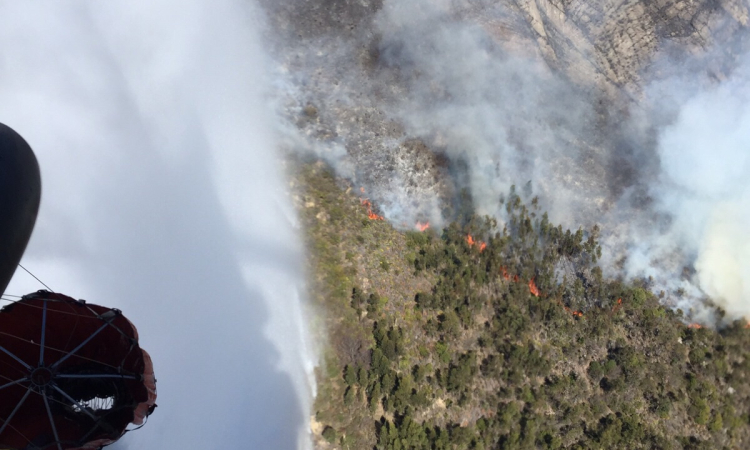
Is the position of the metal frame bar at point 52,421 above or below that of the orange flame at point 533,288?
below

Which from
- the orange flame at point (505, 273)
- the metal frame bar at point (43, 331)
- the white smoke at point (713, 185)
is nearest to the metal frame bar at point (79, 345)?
the metal frame bar at point (43, 331)

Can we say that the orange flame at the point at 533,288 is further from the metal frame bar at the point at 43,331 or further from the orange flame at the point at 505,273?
the metal frame bar at the point at 43,331

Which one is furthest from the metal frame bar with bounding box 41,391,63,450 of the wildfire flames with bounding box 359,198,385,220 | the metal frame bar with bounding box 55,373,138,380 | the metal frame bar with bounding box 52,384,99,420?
the wildfire flames with bounding box 359,198,385,220

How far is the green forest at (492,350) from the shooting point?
55.9ft

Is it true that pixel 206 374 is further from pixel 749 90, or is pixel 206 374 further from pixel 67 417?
pixel 749 90

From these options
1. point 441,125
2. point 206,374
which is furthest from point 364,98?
point 206,374

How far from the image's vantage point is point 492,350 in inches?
712

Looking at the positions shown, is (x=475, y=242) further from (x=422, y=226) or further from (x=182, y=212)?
(x=182, y=212)

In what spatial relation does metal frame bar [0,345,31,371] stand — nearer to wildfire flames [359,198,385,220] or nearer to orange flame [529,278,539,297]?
wildfire flames [359,198,385,220]

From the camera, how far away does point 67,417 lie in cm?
766

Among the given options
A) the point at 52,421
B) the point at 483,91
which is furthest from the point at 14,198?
the point at 483,91

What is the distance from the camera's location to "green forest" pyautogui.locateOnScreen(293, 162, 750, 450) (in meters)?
17.0

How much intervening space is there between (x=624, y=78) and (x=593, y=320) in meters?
9.86

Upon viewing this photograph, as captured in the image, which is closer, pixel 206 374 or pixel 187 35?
pixel 206 374
